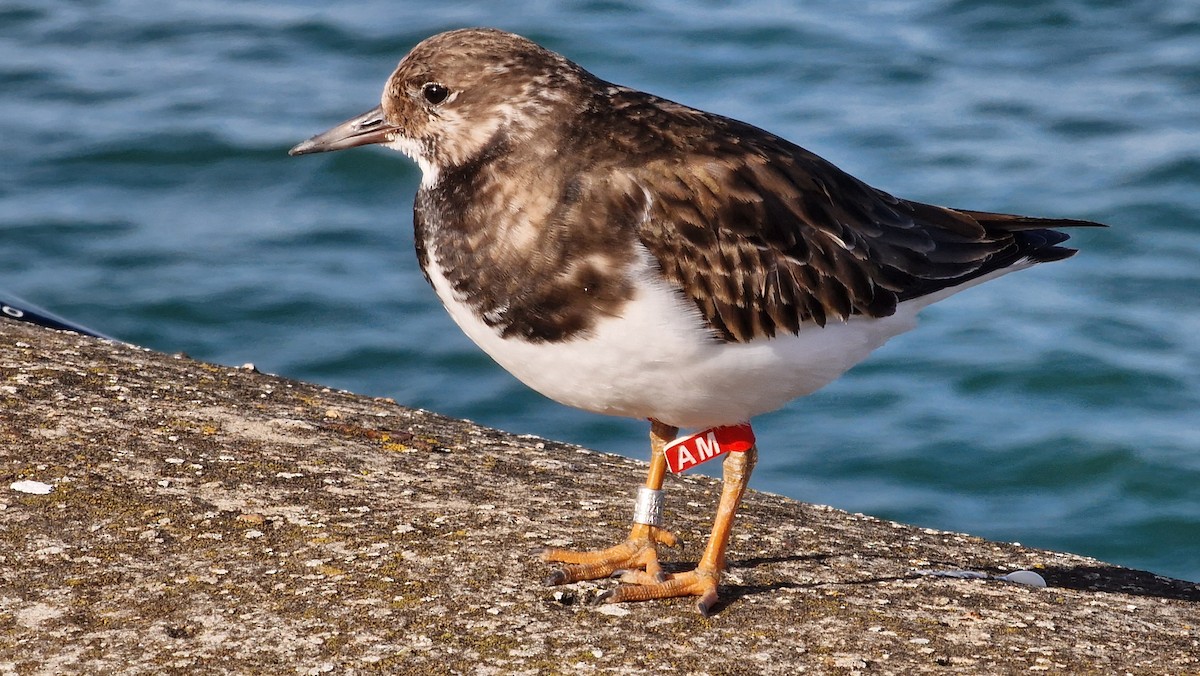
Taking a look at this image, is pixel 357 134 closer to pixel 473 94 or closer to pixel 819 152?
pixel 473 94

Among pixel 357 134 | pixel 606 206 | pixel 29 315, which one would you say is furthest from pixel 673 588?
pixel 29 315

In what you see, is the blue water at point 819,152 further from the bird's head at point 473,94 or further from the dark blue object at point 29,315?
the bird's head at point 473,94

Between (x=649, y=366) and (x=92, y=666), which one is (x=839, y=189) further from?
(x=92, y=666)

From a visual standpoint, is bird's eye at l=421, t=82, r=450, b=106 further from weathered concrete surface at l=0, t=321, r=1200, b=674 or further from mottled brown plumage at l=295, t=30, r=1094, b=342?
weathered concrete surface at l=0, t=321, r=1200, b=674

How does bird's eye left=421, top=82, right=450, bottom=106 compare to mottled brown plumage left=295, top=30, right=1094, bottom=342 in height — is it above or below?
above

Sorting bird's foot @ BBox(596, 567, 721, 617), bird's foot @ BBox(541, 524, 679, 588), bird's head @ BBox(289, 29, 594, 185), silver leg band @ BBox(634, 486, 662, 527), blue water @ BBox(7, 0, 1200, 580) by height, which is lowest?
bird's foot @ BBox(596, 567, 721, 617)

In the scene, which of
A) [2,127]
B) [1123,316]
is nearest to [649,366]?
[1123,316]

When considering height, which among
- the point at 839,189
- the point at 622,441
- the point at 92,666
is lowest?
the point at 92,666

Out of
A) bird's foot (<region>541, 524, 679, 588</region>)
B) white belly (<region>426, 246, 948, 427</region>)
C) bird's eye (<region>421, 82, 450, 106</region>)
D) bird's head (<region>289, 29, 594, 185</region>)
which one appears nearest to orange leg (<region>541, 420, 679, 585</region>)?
bird's foot (<region>541, 524, 679, 588</region>)
